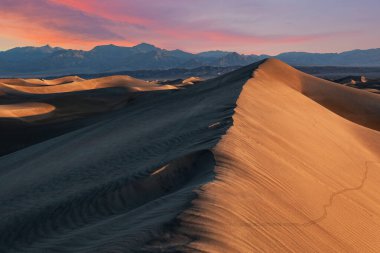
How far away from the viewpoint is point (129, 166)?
9.48 metres

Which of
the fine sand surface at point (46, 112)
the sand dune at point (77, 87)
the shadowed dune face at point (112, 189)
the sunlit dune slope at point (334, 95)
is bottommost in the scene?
the sand dune at point (77, 87)

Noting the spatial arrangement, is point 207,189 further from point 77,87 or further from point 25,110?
point 77,87

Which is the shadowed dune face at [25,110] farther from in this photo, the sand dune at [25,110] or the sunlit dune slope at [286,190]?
the sunlit dune slope at [286,190]

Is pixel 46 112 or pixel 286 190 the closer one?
pixel 286 190

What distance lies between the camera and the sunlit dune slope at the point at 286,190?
17.2 feet

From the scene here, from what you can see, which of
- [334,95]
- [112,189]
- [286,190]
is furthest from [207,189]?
[334,95]

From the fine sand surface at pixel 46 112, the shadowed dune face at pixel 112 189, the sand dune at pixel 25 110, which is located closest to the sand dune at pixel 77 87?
the fine sand surface at pixel 46 112

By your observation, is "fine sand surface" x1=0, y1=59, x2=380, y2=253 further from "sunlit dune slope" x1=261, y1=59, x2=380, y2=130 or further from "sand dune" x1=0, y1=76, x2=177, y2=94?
"sand dune" x1=0, y1=76, x2=177, y2=94

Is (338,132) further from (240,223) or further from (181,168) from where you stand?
(240,223)

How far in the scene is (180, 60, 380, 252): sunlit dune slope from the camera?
5.23 metres

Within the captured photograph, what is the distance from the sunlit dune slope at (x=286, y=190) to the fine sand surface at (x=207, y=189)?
23 millimetres

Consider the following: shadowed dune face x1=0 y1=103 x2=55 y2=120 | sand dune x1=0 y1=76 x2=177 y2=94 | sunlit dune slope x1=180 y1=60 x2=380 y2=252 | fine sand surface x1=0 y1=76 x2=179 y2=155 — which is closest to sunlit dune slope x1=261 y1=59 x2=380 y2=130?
sunlit dune slope x1=180 y1=60 x2=380 y2=252

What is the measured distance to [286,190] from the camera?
287 inches

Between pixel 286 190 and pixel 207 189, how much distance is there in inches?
69.1
